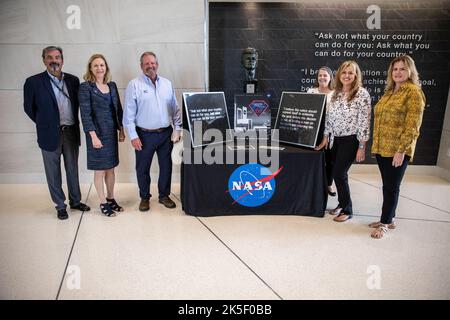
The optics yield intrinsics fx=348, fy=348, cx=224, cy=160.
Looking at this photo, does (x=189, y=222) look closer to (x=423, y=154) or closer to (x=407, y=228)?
(x=407, y=228)

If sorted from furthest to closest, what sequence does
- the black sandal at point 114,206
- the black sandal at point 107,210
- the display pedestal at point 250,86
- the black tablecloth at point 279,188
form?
the display pedestal at point 250,86 < the black sandal at point 114,206 < the black sandal at point 107,210 < the black tablecloth at point 279,188

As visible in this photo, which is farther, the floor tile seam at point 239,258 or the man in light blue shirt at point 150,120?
the man in light blue shirt at point 150,120

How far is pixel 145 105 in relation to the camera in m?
3.54

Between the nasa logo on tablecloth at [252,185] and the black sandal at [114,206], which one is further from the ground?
the nasa logo on tablecloth at [252,185]

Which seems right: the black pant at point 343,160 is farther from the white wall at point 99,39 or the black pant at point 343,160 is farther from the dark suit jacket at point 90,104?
the dark suit jacket at point 90,104

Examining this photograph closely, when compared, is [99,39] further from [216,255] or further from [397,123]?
[397,123]

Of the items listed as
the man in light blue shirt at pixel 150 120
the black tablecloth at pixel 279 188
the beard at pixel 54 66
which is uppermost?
the beard at pixel 54 66

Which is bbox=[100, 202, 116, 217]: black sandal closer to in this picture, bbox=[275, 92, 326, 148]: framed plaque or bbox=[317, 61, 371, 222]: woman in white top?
bbox=[275, 92, 326, 148]: framed plaque

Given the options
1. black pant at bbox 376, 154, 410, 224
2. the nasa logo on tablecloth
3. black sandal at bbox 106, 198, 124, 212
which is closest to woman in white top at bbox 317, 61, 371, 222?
black pant at bbox 376, 154, 410, 224

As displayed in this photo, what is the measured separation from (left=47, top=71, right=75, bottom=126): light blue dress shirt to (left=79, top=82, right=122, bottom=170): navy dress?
230mm

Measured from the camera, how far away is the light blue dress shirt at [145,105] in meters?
3.50

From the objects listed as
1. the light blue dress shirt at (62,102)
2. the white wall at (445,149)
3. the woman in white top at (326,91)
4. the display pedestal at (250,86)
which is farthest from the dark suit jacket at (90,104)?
the white wall at (445,149)

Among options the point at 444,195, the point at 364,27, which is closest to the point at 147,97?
the point at 364,27

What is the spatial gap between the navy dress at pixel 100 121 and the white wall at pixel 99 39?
4.13 feet
